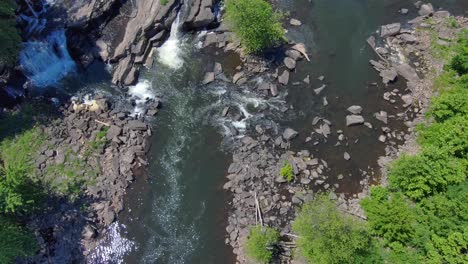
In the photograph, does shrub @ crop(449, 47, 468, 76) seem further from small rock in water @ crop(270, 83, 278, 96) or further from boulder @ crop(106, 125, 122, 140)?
boulder @ crop(106, 125, 122, 140)

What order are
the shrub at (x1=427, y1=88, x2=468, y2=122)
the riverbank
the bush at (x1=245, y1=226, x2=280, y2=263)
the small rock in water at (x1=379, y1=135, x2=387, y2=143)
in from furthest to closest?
the small rock in water at (x1=379, y1=135, x2=387, y2=143), the shrub at (x1=427, y1=88, x2=468, y2=122), the riverbank, the bush at (x1=245, y1=226, x2=280, y2=263)

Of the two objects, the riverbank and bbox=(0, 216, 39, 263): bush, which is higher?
bbox=(0, 216, 39, 263): bush

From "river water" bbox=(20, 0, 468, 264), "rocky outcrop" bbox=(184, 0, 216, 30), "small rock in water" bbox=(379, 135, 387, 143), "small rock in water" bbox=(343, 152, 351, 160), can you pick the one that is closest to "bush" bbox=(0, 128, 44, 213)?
"river water" bbox=(20, 0, 468, 264)

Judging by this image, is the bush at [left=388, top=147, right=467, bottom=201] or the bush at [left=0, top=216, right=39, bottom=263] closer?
the bush at [left=0, top=216, right=39, bottom=263]

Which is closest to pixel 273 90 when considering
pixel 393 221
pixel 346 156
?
pixel 346 156

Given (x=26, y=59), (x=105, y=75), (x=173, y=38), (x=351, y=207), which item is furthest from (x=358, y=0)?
(x=26, y=59)

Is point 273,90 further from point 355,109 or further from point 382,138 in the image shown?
point 382,138
